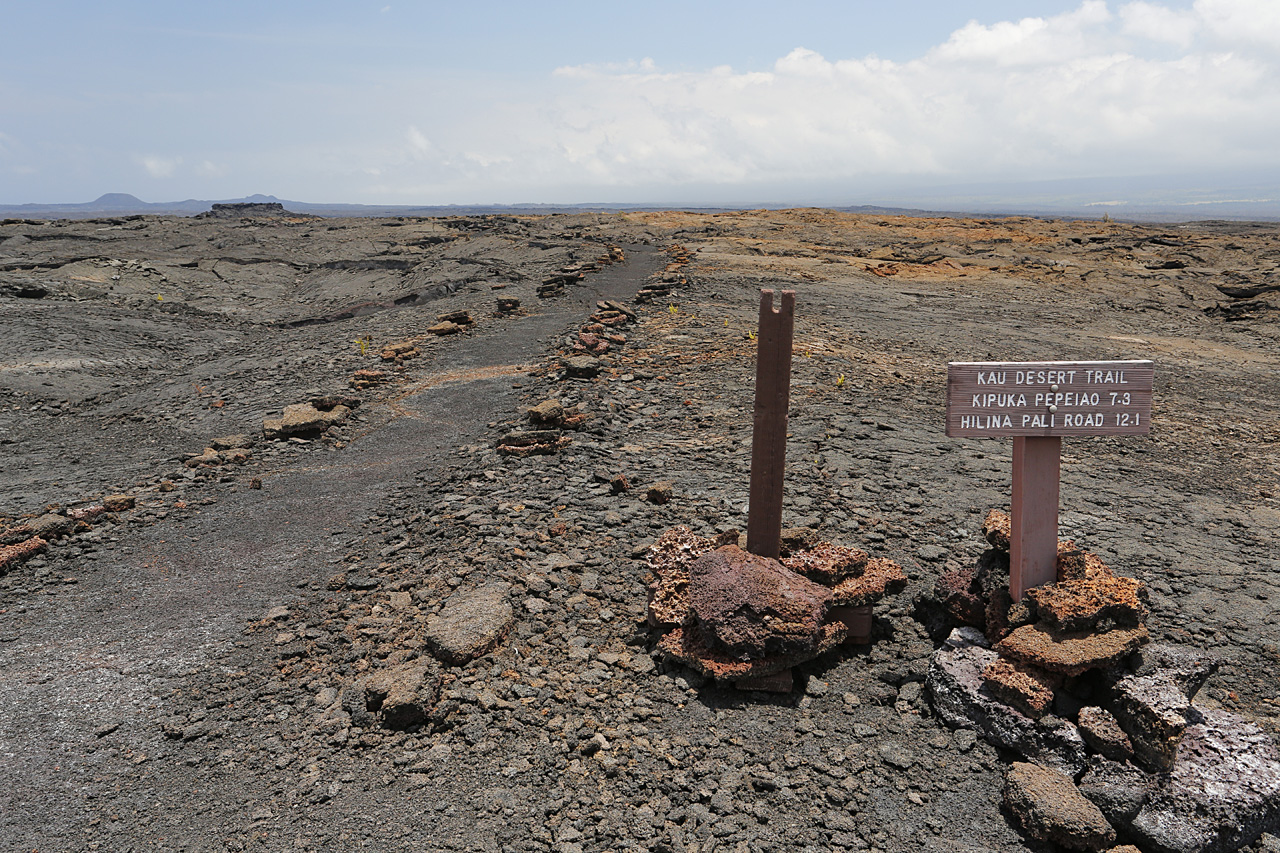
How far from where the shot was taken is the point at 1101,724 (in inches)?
130

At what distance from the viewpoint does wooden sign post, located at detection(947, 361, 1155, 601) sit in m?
3.72

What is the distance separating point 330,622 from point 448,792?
6.56 feet

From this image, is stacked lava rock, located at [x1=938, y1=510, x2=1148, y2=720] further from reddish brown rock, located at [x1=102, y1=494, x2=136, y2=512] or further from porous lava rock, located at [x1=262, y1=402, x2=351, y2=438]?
porous lava rock, located at [x1=262, y1=402, x2=351, y2=438]

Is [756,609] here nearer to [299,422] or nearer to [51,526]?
[51,526]

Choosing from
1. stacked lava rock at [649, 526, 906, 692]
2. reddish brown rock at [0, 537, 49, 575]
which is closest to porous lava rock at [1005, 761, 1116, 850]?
stacked lava rock at [649, 526, 906, 692]

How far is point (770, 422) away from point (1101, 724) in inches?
83.7

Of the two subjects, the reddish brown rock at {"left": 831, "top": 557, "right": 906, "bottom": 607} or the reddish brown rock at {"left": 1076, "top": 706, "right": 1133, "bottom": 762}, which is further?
the reddish brown rock at {"left": 831, "top": 557, "right": 906, "bottom": 607}

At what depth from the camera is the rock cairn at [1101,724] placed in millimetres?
2992

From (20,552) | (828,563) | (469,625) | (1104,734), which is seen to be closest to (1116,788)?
(1104,734)

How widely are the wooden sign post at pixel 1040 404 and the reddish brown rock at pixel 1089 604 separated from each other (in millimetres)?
288

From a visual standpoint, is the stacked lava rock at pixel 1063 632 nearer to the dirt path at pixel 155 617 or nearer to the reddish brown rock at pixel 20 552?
the dirt path at pixel 155 617

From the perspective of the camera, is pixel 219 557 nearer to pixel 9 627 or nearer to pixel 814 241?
pixel 9 627

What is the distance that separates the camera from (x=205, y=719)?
3.99 metres

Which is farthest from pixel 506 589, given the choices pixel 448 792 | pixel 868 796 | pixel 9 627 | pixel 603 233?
pixel 603 233
